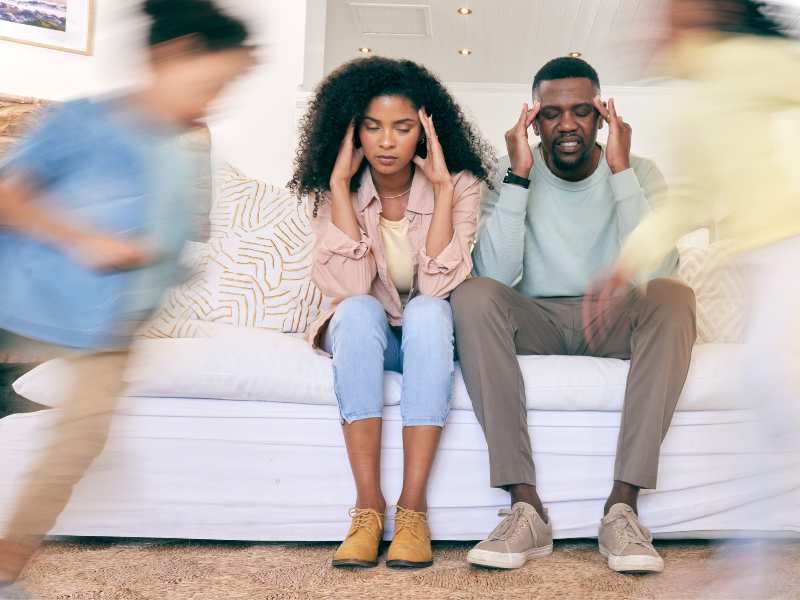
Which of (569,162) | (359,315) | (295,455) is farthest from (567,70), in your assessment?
(295,455)

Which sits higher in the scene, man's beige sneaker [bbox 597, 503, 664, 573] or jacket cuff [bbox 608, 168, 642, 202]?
jacket cuff [bbox 608, 168, 642, 202]

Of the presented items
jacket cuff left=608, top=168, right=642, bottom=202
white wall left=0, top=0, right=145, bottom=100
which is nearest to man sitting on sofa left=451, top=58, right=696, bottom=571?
jacket cuff left=608, top=168, right=642, bottom=202

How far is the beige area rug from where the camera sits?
4.19 ft

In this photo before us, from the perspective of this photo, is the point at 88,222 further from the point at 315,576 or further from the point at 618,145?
the point at 618,145

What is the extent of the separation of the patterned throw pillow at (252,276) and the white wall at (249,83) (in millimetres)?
715

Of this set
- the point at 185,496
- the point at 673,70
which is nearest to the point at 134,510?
the point at 185,496

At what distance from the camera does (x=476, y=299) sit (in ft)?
5.39

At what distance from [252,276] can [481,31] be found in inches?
176

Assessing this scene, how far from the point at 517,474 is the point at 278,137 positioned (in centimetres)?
213

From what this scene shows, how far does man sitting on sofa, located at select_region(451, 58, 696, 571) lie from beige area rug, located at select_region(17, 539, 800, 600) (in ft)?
0.19

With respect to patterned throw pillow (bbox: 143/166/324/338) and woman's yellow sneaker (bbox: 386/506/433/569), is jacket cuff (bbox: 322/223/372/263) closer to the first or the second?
patterned throw pillow (bbox: 143/166/324/338)

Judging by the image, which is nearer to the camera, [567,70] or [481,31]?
[567,70]

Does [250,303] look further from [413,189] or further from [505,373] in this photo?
[505,373]

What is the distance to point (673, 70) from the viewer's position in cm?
94
